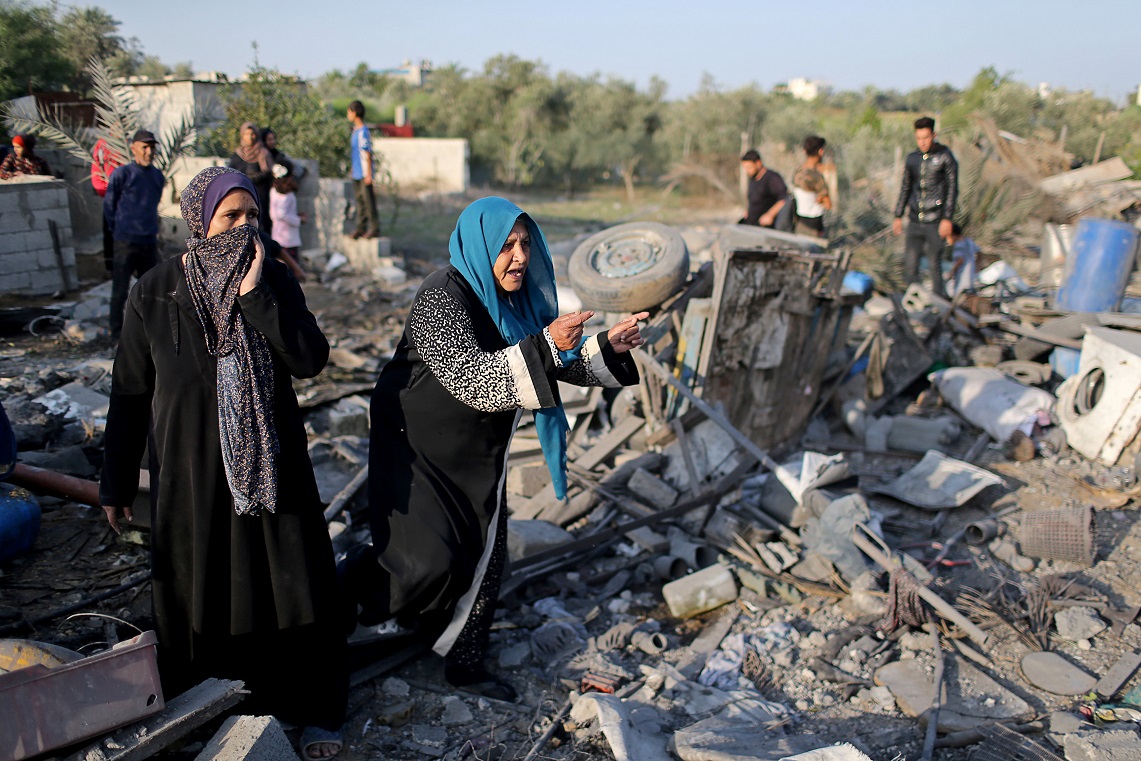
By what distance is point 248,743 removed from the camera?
2129mm

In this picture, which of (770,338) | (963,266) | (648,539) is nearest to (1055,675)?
(648,539)

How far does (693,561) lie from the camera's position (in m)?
4.38

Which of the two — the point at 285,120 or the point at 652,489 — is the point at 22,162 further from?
the point at 652,489

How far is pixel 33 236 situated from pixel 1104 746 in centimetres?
942

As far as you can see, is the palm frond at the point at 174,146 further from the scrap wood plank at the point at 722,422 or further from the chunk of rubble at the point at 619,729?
the chunk of rubble at the point at 619,729

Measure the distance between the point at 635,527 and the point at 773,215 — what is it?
13.8ft

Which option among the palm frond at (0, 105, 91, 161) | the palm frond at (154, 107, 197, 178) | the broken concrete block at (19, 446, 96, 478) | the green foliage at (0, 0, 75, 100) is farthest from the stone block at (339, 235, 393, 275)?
the broken concrete block at (19, 446, 96, 478)

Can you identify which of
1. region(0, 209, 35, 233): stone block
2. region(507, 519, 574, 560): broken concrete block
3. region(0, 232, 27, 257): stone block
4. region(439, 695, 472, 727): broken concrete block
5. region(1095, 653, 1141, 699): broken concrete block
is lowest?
region(1095, 653, 1141, 699): broken concrete block

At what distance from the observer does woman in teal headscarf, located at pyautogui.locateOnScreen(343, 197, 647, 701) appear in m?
2.64

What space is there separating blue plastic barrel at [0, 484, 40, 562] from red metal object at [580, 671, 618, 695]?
236 centimetres

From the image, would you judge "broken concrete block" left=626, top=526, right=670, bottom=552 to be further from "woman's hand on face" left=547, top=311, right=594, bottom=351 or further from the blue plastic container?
the blue plastic container

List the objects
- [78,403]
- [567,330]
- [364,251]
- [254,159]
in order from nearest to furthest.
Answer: [567,330]
[78,403]
[254,159]
[364,251]

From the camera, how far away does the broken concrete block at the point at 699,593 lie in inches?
159

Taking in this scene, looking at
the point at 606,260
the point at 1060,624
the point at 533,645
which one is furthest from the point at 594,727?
the point at 606,260
